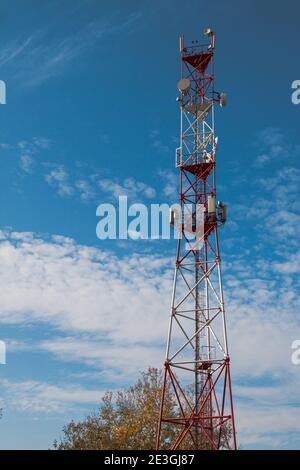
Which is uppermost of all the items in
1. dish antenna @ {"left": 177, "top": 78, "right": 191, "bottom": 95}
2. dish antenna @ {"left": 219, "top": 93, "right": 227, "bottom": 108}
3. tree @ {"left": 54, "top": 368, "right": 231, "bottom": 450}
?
dish antenna @ {"left": 177, "top": 78, "right": 191, "bottom": 95}

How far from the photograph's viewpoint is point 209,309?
39.7 meters

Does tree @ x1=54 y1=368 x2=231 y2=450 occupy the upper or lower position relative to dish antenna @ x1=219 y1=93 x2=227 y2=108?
lower

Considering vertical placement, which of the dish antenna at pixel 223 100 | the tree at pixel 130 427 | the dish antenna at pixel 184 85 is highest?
the dish antenna at pixel 184 85

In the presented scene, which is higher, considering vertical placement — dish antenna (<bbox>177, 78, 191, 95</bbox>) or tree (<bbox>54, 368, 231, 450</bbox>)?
dish antenna (<bbox>177, 78, 191, 95</bbox>)

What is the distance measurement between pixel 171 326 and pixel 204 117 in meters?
15.9

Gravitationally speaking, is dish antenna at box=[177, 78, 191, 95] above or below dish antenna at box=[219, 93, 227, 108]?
above

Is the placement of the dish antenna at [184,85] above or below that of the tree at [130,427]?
above

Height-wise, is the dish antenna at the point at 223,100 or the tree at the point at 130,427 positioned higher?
the dish antenna at the point at 223,100
